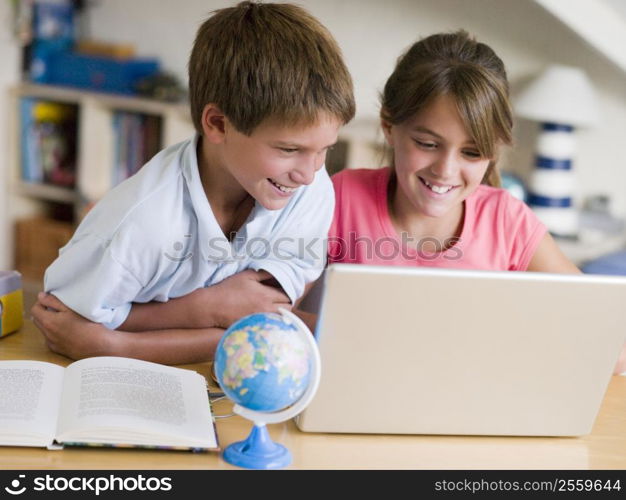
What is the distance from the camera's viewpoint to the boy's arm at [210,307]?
4.50 ft

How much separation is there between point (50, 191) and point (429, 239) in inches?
95.2

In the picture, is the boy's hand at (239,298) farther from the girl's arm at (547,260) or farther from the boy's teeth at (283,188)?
the girl's arm at (547,260)

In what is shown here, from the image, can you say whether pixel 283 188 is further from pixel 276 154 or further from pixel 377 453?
pixel 377 453

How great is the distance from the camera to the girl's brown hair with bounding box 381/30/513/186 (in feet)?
4.72

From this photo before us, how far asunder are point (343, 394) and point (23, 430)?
0.38 metres

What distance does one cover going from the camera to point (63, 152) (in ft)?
12.3

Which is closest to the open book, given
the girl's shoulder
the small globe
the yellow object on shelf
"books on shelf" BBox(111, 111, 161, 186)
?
the small globe

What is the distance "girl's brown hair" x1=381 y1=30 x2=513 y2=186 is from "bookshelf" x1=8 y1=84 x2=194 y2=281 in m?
1.99

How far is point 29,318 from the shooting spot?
1524 millimetres

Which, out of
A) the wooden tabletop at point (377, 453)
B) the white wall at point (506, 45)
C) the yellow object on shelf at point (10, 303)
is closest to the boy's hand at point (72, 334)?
the yellow object on shelf at point (10, 303)

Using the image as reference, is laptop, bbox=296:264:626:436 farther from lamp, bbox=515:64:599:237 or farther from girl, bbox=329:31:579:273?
lamp, bbox=515:64:599:237

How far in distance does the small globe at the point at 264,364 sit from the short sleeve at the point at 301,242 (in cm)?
46

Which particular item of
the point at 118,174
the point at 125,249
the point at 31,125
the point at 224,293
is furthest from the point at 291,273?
the point at 31,125
